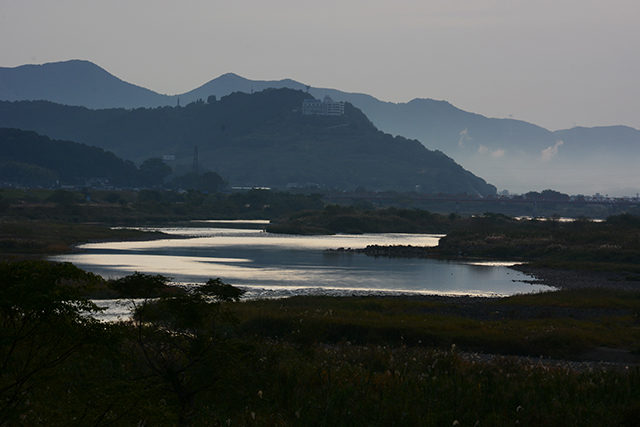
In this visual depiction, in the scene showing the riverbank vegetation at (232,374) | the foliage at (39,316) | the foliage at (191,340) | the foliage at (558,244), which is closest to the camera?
the foliage at (39,316)

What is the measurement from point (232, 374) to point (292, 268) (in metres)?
54.1

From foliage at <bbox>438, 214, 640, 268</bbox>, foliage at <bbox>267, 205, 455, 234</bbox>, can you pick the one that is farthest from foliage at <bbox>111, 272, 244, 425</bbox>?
foliage at <bbox>267, 205, 455, 234</bbox>

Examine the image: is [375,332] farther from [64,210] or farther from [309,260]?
[64,210]

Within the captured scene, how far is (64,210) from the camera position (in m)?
135

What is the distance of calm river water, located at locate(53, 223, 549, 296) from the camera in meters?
52.4

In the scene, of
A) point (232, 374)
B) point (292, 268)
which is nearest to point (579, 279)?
point (292, 268)

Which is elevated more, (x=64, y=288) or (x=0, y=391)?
(x=64, y=288)

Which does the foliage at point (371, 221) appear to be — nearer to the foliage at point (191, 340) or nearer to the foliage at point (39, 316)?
the foliage at point (191, 340)

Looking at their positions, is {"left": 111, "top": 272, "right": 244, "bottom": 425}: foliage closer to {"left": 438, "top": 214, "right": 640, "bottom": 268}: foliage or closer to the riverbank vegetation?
the riverbank vegetation

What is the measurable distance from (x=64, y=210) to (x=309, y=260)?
81.2 m

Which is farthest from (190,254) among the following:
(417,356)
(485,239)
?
(417,356)

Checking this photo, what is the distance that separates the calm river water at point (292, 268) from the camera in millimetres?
52406

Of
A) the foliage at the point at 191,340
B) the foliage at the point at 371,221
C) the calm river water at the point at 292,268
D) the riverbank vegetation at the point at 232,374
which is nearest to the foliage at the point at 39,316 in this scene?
the riverbank vegetation at the point at 232,374

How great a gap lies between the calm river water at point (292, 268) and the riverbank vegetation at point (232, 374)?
27.8m
